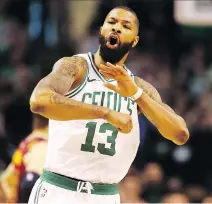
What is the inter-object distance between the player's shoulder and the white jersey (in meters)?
0.06

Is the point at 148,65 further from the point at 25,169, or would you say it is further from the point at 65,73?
the point at 65,73

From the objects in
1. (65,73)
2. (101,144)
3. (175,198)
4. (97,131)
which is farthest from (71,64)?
(175,198)

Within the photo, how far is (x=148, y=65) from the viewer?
1366cm

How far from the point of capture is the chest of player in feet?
22.3

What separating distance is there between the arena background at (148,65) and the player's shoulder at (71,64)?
3813 millimetres

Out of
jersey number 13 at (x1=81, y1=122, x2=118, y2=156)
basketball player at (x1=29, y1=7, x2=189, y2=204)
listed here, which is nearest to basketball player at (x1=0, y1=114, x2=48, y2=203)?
basketball player at (x1=29, y1=7, x2=189, y2=204)

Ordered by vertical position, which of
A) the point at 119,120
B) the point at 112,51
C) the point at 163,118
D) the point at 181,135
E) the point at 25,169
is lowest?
the point at 25,169

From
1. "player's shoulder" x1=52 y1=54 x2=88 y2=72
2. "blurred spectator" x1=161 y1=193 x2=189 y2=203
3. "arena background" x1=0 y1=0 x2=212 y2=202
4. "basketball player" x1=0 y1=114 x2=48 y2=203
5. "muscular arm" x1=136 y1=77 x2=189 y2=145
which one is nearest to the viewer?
"muscular arm" x1=136 y1=77 x2=189 y2=145

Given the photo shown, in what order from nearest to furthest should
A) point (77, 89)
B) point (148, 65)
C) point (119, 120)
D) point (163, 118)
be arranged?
point (119, 120), point (163, 118), point (77, 89), point (148, 65)

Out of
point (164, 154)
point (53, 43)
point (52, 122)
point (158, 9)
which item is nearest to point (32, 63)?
point (53, 43)

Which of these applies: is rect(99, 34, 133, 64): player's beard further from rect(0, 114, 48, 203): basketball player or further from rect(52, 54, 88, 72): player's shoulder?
rect(0, 114, 48, 203): basketball player

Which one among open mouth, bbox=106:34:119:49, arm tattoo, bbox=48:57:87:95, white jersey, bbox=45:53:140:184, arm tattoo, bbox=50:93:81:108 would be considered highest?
open mouth, bbox=106:34:119:49

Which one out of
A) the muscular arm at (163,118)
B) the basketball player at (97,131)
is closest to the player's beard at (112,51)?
the basketball player at (97,131)

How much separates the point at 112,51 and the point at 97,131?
0.63 m
